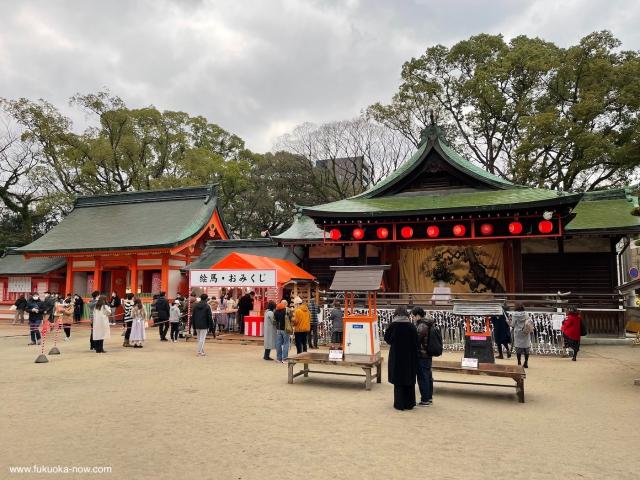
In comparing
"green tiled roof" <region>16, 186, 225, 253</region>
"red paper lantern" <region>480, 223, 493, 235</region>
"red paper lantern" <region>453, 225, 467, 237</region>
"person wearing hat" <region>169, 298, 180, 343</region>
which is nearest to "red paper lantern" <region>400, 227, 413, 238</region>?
"red paper lantern" <region>453, 225, 467, 237</region>

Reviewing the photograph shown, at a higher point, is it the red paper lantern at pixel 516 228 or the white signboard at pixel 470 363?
the red paper lantern at pixel 516 228

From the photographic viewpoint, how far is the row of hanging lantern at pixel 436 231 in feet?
52.0

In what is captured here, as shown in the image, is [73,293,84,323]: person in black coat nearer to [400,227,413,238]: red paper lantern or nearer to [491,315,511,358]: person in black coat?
[400,227,413,238]: red paper lantern

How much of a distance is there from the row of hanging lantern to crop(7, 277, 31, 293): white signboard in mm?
18662

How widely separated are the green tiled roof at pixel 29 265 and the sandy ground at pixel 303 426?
17221mm

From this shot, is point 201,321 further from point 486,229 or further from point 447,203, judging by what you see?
point 486,229

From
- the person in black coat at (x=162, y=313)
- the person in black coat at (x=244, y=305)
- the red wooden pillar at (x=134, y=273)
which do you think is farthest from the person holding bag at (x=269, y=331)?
the red wooden pillar at (x=134, y=273)

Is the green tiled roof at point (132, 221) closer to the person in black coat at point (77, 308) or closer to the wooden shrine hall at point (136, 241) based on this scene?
the wooden shrine hall at point (136, 241)

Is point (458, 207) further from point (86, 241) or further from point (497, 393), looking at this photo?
point (86, 241)

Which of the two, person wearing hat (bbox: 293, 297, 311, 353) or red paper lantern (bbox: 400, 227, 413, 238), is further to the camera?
red paper lantern (bbox: 400, 227, 413, 238)

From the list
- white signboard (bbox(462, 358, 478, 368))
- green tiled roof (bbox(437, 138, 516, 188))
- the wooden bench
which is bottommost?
the wooden bench

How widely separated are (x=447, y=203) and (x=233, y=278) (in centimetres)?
862

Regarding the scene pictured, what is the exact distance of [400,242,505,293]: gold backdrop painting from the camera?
18.2 metres

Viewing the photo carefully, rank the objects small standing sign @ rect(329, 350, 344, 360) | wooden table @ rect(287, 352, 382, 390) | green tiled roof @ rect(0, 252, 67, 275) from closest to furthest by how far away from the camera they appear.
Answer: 1. wooden table @ rect(287, 352, 382, 390)
2. small standing sign @ rect(329, 350, 344, 360)
3. green tiled roof @ rect(0, 252, 67, 275)
